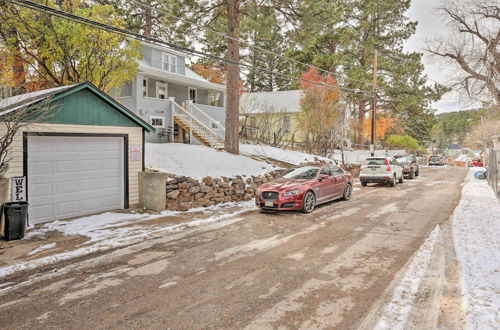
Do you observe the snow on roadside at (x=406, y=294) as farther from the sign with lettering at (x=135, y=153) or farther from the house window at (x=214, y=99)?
the house window at (x=214, y=99)

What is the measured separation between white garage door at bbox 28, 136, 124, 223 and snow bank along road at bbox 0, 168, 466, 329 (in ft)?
11.7

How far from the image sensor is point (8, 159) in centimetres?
826

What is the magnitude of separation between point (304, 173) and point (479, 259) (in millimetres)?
6589

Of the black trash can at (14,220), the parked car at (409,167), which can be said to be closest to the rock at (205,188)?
the black trash can at (14,220)

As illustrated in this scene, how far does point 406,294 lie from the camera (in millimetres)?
4691

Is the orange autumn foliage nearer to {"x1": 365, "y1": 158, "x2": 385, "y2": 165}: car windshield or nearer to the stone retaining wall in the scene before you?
{"x1": 365, "y1": 158, "x2": 385, "y2": 165}: car windshield

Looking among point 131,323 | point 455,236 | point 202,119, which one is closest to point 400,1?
point 202,119

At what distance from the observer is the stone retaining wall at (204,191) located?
11.3 metres

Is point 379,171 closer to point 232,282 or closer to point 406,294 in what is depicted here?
point 406,294

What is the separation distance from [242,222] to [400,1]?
128ft

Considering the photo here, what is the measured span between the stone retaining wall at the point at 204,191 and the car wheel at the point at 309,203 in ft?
10.9

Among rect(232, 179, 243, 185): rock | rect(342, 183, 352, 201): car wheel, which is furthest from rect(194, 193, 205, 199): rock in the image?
rect(342, 183, 352, 201): car wheel

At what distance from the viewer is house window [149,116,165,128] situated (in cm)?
2145

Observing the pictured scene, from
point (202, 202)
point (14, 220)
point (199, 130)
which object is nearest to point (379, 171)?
point (202, 202)
